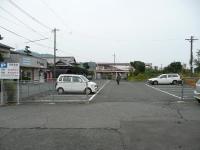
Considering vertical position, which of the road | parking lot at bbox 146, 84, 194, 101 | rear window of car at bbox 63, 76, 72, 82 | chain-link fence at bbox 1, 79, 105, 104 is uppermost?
rear window of car at bbox 63, 76, 72, 82

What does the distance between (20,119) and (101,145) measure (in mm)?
5059

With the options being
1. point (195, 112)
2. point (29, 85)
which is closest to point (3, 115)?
point (29, 85)

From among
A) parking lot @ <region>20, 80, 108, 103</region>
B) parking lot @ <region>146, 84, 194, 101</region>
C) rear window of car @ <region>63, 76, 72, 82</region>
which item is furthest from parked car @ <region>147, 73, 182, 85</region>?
parking lot @ <region>20, 80, 108, 103</region>

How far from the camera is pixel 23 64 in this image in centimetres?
4206

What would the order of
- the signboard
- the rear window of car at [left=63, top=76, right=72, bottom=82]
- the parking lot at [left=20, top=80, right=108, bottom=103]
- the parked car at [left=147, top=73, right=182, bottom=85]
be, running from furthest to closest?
1. the parked car at [left=147, top=73, right=182, bottom=85]
2. the rear window of car at [left=63, top=76, right=72, bottom=82]
3. the parking lot at [left=20, top=80, right=108, bottom=103]
4. the signboard

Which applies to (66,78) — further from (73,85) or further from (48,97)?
(48,97)

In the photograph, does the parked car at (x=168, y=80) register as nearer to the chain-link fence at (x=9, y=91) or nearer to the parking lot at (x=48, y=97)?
the parking lot at (x=48, y=97)

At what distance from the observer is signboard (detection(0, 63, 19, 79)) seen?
1609 cm

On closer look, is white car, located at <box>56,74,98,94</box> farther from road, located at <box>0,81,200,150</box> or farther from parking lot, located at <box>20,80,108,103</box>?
road, located at <box>0,81,200,150</box>

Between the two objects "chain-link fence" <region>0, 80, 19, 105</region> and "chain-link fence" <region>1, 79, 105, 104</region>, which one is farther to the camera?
"chain-link fence" <region>1, 79, 105, 104</region>

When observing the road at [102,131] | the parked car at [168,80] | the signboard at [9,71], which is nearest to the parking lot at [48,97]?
the signboard at [9,71]

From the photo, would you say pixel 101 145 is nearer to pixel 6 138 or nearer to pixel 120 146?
pixel 120 146

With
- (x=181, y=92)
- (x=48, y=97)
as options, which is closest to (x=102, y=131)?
(x=48, y=97)

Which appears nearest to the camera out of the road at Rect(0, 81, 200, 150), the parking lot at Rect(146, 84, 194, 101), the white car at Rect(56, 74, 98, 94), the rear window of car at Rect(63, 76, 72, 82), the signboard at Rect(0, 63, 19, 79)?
the road at Rect(0, 81, 200, 150)
